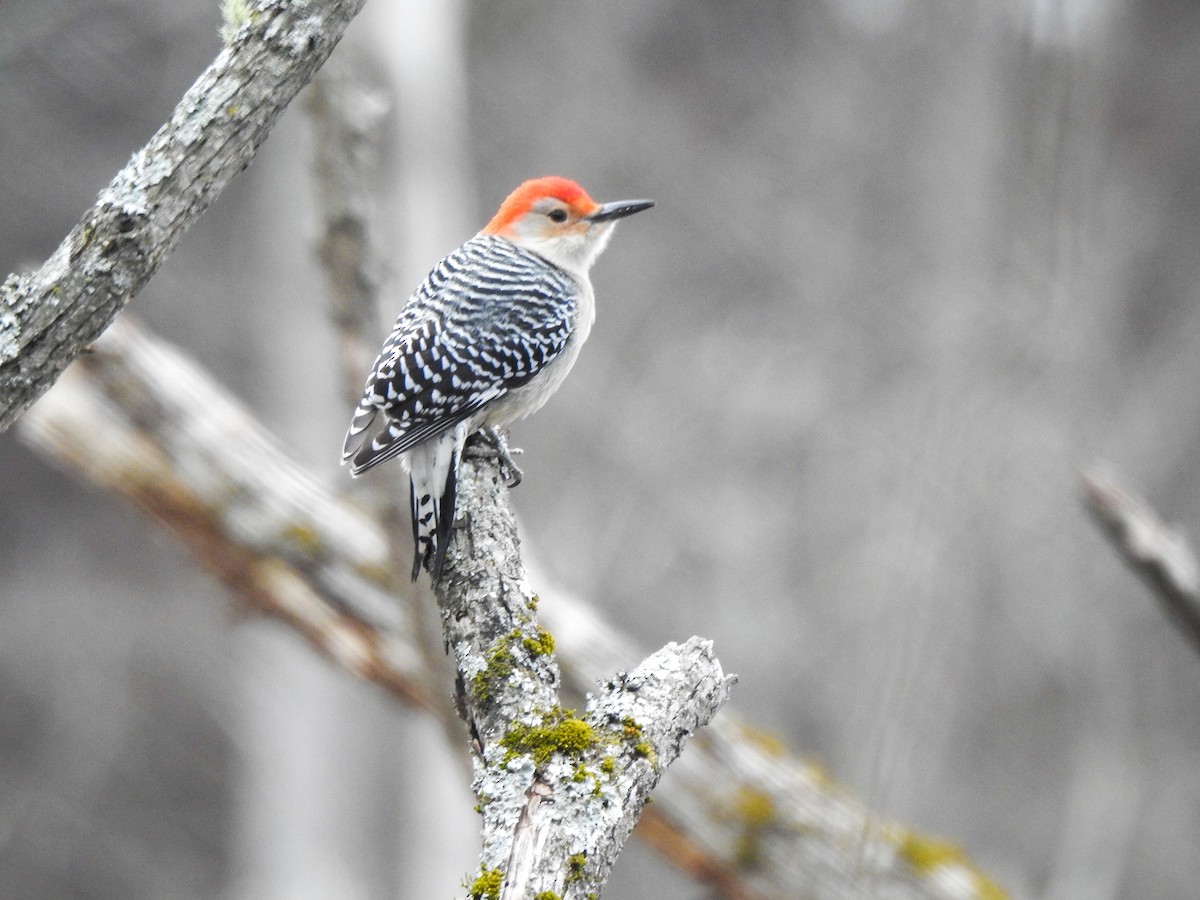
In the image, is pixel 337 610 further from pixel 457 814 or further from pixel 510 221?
pixel 457 814

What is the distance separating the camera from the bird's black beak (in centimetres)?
437

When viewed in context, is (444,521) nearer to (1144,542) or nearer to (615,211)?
(615,211)

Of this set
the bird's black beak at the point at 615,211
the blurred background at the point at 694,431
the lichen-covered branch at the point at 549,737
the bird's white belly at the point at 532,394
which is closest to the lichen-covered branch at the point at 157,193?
the lichen-covered branch at the point at 549,737

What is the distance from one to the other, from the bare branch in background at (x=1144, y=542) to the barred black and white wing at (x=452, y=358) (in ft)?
5.62

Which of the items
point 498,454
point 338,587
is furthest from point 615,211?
point 338,587

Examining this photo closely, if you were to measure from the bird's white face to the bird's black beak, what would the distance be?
0.12ft

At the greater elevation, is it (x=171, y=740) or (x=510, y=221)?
(x=510, y=221)

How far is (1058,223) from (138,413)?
362 centimetres

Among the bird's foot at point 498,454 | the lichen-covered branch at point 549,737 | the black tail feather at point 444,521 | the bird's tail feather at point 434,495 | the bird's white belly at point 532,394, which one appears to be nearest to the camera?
the lichen-covered branch at point 549,737

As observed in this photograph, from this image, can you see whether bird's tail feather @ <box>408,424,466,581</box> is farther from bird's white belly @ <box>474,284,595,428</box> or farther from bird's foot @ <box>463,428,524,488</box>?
bird's white belly @ <box>474,284,595,428</box>

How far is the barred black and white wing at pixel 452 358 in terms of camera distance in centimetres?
327

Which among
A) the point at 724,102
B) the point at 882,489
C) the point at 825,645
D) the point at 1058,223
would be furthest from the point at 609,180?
the point at 1058,223

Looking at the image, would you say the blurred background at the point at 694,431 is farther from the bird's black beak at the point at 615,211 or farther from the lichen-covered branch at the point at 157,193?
the lichen-covered branch at the point at 157,193

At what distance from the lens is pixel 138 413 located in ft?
14.9
